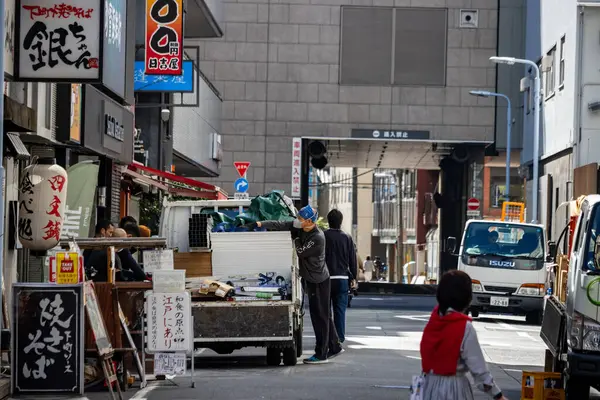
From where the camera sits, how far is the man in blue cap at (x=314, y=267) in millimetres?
16859

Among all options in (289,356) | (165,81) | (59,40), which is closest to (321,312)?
(289,356)

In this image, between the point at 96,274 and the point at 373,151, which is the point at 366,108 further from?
the point at 96,274

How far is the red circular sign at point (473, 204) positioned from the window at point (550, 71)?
5.24 m

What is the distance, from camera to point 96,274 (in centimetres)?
1505

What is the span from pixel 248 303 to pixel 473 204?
33068 millimetres

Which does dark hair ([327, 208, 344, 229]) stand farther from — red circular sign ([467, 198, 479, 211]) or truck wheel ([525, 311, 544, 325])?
red circular sign ([467, 198, 479, 211])

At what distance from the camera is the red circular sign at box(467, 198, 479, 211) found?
158 feet

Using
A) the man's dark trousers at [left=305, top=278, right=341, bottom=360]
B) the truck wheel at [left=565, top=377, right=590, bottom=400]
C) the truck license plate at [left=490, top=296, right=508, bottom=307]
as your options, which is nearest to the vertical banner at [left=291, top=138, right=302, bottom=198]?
the truck license plate at [left=490, top=296, right=508, bottom=307]

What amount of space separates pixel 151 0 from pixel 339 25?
58.6ft

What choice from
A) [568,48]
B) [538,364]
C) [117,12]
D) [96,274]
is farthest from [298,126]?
[96,274]

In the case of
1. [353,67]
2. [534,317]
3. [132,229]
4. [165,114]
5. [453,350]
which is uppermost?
[353,67]

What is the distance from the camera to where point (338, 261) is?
18312 mm

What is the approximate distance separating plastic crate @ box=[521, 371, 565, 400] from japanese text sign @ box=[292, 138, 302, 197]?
3339 centimetres

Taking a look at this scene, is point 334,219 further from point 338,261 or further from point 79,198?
point 79,198
